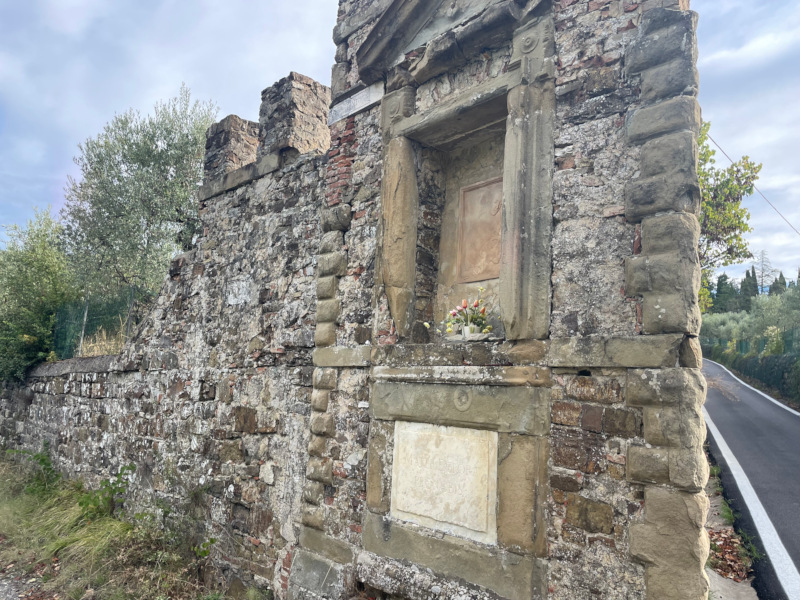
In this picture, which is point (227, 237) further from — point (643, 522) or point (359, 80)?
point (643, 522)

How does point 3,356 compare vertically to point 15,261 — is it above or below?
below

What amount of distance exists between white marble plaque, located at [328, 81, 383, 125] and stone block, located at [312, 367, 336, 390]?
2.28 meters

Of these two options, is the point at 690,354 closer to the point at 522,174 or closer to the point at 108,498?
the point at 522,174

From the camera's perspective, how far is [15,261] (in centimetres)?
1183

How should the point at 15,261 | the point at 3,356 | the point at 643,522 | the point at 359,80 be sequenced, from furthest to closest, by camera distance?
1. the point at 15,261
2. the point at 3,356
3. the point at 359,80
4. the point at 643,522

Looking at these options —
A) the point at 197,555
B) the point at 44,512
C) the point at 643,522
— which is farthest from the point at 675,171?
the point at 44,512

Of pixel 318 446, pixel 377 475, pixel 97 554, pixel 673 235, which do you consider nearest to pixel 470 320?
pixel 377 475

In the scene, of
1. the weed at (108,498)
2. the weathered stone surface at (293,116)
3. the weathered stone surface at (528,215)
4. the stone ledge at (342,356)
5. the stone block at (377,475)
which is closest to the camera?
the weathered stone surface at (528,215)

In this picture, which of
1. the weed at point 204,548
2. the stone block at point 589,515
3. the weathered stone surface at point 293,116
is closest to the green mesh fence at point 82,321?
the weed at point 204,548

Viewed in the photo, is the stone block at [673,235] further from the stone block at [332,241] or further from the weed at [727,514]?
the weed at [727,514]

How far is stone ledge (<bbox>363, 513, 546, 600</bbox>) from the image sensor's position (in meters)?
3.19

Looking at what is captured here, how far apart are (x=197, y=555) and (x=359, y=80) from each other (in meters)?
4.90

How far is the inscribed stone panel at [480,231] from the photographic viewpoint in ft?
13.6

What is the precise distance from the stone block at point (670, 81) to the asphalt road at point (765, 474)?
465 cm
